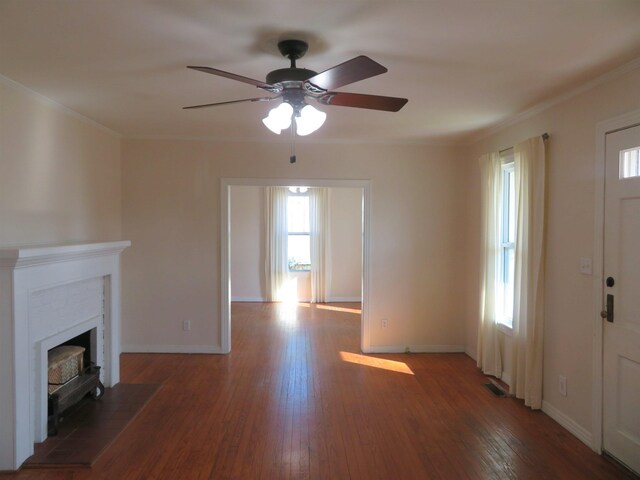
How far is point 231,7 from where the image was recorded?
1.79 m

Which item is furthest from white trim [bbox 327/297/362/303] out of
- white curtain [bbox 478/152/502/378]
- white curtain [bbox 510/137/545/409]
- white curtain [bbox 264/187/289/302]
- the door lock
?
the door lock

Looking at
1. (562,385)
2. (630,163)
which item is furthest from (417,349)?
(630,163)

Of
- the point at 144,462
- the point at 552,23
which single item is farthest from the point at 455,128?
the point at 144,462

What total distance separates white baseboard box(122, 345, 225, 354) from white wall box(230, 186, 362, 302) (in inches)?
133

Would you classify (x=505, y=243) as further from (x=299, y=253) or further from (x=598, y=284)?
(x=299, y=253)

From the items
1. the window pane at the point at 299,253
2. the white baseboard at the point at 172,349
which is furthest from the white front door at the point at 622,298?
the window pane at the point at 299,253

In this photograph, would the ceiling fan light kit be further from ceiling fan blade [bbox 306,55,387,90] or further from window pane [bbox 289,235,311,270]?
window pane [bbox 289,235,311,270]

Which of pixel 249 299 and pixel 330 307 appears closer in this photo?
pixel 330 307

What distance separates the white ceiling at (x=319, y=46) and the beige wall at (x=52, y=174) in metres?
0.24

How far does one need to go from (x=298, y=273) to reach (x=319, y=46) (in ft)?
20.3

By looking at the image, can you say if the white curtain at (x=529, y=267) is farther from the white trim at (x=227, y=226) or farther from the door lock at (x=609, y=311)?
the white trim at (x=227, y=226)

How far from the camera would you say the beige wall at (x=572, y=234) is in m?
2.68

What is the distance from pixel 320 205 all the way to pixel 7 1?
639 centimetres

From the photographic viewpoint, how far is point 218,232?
4539 mm
